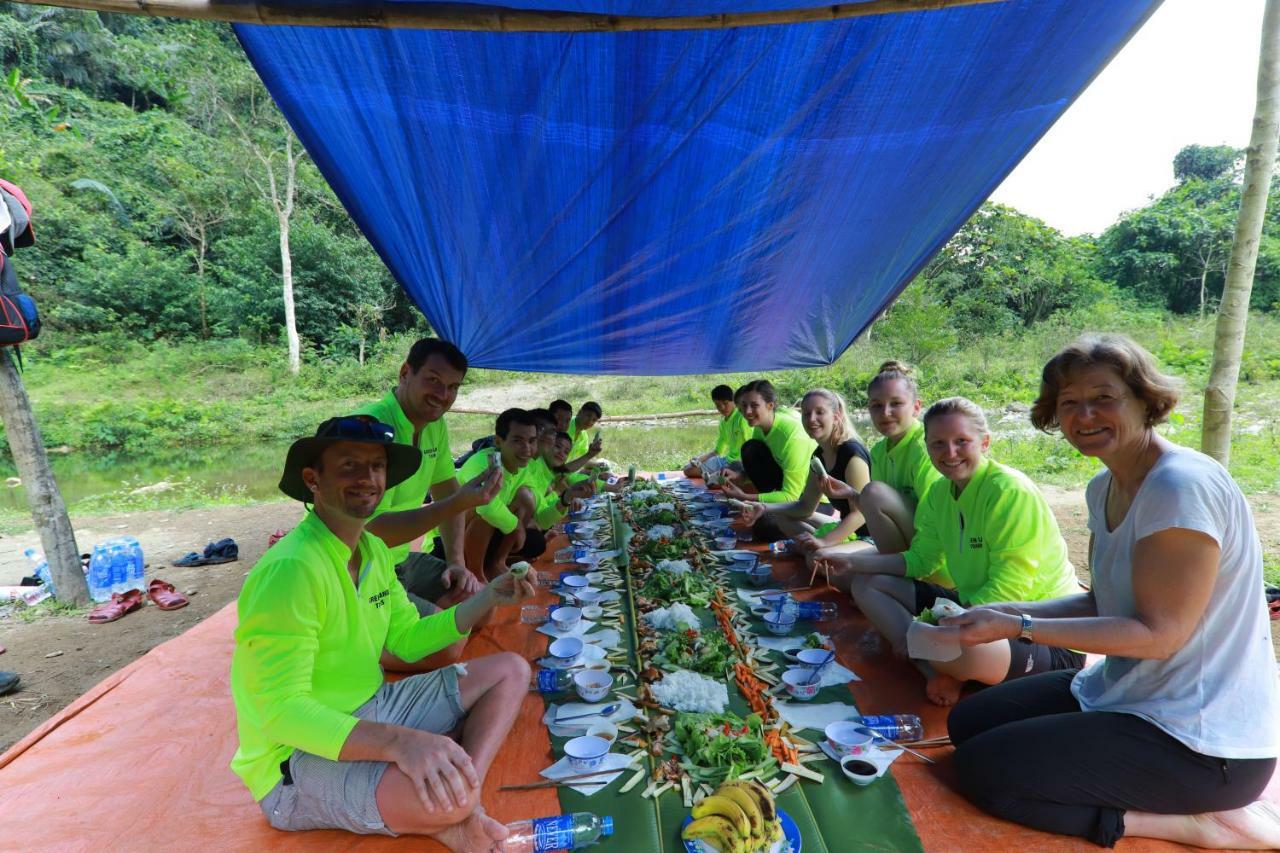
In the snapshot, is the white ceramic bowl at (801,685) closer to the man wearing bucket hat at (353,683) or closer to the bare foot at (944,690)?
the bare foot at (944,690)

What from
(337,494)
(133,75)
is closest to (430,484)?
→ (337,494)

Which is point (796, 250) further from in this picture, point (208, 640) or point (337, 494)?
point (208, 640)

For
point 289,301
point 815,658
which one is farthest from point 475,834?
point 289,301

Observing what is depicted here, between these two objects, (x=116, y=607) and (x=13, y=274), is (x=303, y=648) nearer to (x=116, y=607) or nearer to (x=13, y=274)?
(x=116, y=607)

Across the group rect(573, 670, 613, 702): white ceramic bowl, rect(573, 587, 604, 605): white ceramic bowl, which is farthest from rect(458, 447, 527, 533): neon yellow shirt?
rect(573, 670, 613, 702): white ceramic bowl

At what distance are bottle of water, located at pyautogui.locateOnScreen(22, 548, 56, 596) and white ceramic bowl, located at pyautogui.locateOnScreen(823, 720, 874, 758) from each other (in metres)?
5.84

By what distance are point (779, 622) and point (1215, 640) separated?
169 centimetres

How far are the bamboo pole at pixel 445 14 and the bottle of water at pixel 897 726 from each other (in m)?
2.25

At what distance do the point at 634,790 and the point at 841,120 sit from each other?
2867 mm

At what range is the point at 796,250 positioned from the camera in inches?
163

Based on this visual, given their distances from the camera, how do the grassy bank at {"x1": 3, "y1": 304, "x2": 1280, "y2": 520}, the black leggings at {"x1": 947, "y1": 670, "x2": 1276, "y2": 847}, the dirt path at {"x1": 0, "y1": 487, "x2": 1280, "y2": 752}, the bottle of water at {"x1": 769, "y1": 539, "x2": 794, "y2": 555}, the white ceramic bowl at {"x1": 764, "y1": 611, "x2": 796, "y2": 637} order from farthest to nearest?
the grassy bank at {"x1": 3, "y1": 304, "x2": 1280, "y2": 520} → the bottle of water at {"x1": 769, "y1": 539, "x2": 794, "y2": 555} → the dirt path at {"x1": 0, "y1": 487, "x2": 1280, "y2": 752} → the white ceramic bowl at {"x1": 764, "y1": 611, "x2": 796, "y2": 637} → the black leggings at {"x1": 947, "y1": 670, "x2": 1276, "y2": 847}

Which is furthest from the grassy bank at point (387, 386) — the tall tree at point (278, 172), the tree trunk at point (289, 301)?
the tall tree at point (278, 172)

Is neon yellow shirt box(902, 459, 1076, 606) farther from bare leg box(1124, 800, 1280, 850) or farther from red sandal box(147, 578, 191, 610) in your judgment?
red sandal box(147, 578, 191, 610)

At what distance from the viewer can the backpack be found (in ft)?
13.4
